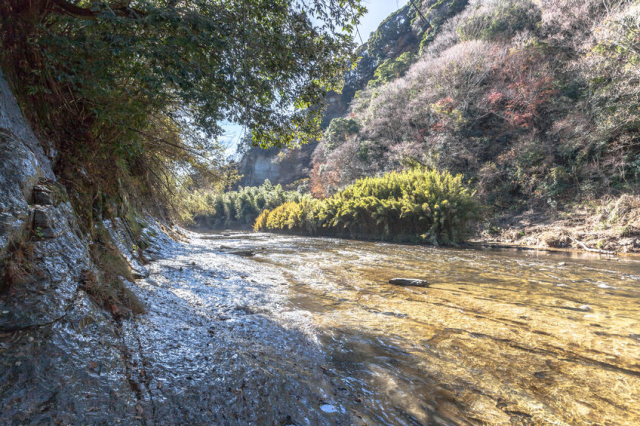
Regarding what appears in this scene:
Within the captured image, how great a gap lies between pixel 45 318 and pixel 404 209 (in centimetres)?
1042

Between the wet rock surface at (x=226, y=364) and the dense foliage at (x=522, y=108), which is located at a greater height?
the dense foliage at (x=522, y=108)

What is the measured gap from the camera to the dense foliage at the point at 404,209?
9.94 meters

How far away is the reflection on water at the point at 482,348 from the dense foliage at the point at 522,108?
1046 centimetres

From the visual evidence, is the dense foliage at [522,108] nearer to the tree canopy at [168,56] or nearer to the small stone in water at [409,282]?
A: the small stone in water at [409,282]

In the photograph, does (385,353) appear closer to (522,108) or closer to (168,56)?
(168,56)

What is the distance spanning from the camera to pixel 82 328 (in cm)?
141

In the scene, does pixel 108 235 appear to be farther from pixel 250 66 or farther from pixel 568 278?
pixel 568 278

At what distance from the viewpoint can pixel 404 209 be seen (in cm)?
1068

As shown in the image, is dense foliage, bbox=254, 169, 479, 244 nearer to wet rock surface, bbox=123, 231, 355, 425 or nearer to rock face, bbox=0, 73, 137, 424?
wet rock surface, bbox=123, 231, 355, 425

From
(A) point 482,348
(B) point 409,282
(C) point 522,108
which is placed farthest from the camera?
(C) point 522,108

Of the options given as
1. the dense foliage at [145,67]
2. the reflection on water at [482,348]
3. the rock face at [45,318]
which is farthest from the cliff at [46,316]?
the reflection on water at [482,348]

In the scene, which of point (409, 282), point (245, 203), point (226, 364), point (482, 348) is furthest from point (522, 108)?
point (245, 203)

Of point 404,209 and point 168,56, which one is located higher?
point 168,56

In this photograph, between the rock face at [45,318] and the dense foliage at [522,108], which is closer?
the rock face at [45,318]
